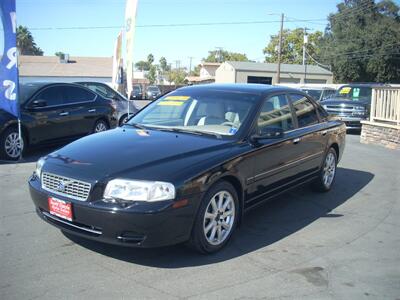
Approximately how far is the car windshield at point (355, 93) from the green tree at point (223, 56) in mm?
90046

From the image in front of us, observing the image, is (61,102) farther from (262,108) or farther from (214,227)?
(214,227)

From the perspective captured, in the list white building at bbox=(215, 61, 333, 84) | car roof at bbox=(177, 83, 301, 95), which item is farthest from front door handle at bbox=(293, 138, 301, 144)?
white building at bbox=(215, 61, 333, 84)

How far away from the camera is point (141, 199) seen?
382 centimetres

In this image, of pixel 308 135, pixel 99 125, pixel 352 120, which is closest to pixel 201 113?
pixel 308 135

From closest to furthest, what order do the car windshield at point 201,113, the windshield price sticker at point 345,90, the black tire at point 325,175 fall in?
1. the car windshield at point 201,113
2. the black tire at point 325,175
3. the windshield price sticker at point 345,90

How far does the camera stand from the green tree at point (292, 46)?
79.6 meters

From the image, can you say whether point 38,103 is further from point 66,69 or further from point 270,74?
point 270,74

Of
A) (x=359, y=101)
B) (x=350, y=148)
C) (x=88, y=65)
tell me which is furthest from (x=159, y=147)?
(x=88, y=65)

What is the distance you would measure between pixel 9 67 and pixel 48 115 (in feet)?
4.26

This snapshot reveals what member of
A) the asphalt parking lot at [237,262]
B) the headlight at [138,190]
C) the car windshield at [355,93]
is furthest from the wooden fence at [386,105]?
the headlight at [138,190]

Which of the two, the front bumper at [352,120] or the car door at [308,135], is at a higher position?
the car door at [308,135]

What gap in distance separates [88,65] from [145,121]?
6311 cm

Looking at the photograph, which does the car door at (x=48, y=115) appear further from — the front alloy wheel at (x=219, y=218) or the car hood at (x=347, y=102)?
the car hood at (x=347, y=102)

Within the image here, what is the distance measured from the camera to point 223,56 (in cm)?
12706
